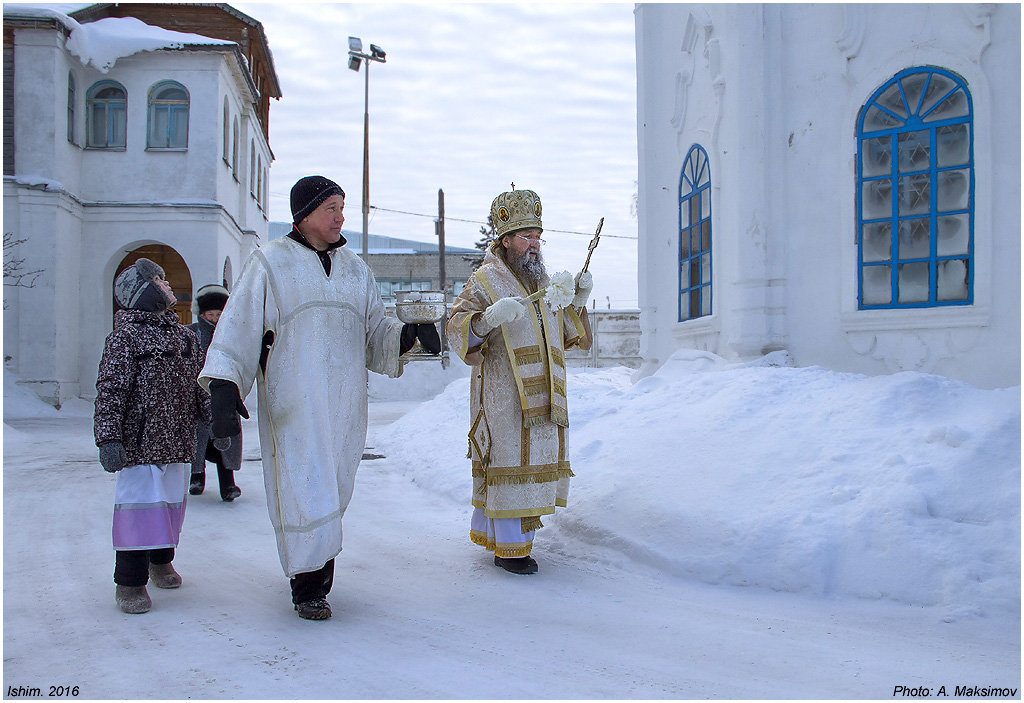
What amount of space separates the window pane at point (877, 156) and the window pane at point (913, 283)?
2.61ft

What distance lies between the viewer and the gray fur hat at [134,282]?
3.97 m

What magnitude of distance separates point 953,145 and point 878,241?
0.87 metres

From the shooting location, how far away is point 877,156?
263 inches

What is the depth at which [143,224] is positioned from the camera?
57.0ft

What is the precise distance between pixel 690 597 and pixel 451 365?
67.6ft

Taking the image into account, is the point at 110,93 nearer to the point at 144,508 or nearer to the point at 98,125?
the point at 98,125

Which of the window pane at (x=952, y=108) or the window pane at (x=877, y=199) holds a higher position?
the window pane at (x=952, y=108)

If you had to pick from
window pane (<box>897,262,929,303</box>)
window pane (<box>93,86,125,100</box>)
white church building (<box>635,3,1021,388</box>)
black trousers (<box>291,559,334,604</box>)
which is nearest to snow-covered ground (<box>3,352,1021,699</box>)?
black trousers (<box>291,559,334,604</box>)

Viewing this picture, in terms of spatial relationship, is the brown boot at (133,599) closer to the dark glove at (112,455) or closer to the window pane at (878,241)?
the dark glove at (112,455)

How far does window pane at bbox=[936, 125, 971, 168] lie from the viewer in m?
6.22

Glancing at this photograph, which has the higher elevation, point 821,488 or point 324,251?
point 324,251

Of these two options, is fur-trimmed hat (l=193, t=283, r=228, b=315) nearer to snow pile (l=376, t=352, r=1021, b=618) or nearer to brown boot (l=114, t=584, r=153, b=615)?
snow pile (l=376, t=352, r=1021, b=618)

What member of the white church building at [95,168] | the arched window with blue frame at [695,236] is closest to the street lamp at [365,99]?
the white church building at [95,168]

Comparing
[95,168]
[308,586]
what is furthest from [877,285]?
[95,168]
